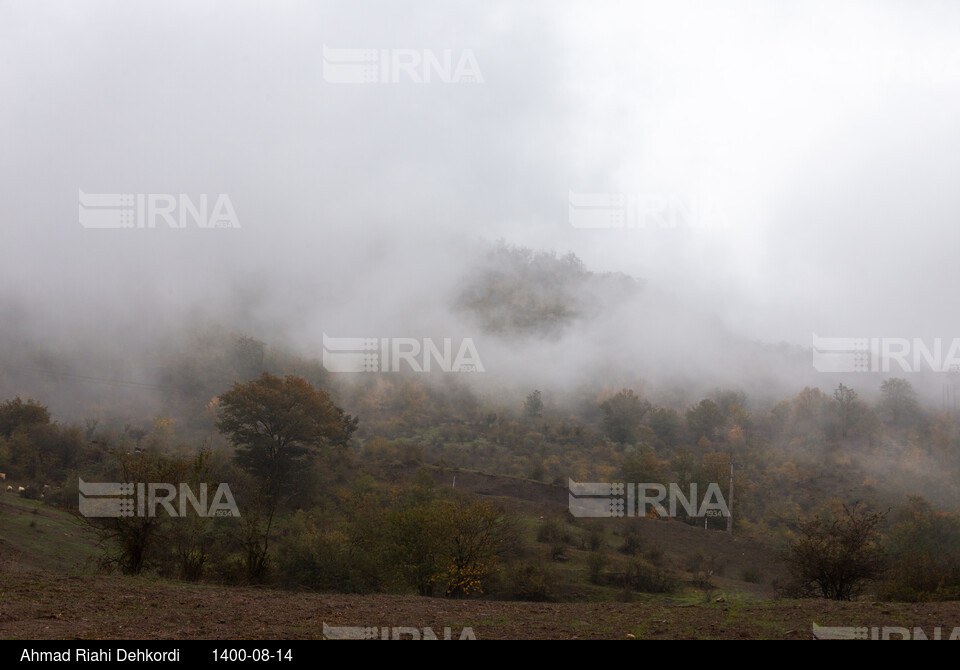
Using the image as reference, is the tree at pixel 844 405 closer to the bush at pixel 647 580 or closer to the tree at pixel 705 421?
the tree at pixel 705 421

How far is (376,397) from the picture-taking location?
322ft

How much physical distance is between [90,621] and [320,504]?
30.8 m

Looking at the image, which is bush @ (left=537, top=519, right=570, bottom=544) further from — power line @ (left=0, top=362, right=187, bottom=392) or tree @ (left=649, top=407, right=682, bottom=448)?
power line @ (left=0, top=362, right=187, bottom=392)

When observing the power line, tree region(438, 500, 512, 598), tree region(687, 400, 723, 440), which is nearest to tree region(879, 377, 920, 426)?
tree region(687, 400, 723, 440)

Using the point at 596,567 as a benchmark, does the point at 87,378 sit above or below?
above

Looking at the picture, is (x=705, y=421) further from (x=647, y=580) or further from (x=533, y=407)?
(x=647, y=580)

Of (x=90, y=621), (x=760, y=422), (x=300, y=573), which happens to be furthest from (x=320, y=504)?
(x=760, y=422)

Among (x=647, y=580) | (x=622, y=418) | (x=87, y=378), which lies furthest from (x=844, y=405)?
(x=87, y=378)

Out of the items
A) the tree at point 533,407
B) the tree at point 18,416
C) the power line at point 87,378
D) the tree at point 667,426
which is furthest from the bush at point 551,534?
the power line at point 87,378

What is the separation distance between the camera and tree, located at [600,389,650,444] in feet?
292

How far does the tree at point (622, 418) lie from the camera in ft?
292

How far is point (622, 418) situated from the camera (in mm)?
90312

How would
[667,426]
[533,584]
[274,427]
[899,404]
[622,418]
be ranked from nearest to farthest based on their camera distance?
[533,584] → [274,427] → [622,418] → [667,426] → [899,404]
